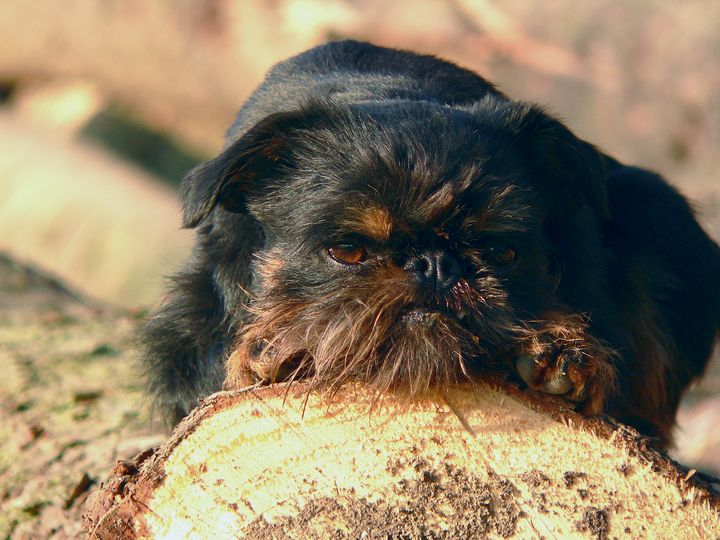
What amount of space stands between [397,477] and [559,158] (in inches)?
59.5

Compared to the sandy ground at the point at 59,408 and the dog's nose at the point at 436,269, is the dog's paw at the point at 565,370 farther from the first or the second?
the sandy ground at the point at 59,408

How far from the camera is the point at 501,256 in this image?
3.14 m

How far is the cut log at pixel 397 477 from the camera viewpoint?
256 centimetres

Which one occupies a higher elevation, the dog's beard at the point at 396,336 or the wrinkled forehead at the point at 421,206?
the wrinkled forehead at the point at 421,206

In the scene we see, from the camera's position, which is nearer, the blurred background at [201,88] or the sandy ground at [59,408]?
the sandy ground at [59,408]

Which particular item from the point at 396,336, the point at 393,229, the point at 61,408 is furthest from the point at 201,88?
the point at 396,336

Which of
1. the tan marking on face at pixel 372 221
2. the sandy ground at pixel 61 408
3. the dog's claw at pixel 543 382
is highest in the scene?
the tan marking on face at pixel 372 221

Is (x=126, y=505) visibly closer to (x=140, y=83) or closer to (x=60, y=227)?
(x=60, y=227)

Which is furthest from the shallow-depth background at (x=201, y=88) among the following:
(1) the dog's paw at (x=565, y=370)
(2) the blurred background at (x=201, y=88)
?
(1) the dog's paw at (x=565, y=370)

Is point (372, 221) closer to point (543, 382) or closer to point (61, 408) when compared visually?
point (543, 382)

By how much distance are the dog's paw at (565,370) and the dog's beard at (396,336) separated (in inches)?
3.2

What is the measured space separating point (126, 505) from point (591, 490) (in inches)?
50.1

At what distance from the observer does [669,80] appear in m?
9.34

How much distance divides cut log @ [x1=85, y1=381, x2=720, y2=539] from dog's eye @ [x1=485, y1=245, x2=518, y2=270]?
557mm
